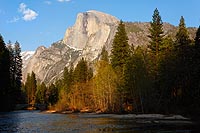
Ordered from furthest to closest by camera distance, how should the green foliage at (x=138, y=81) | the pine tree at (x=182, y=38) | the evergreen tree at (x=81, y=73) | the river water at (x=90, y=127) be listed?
the evergreen tree at (x=81, y=73)
the pine tree at (x=182, y=38)
the green foliage at (x=138, y=81)
the river water at (x=90, y=127)

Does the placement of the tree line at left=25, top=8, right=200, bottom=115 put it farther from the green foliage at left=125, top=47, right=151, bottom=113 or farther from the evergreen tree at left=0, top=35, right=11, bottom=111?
the evergreen tree at left=0, top=35, right=11, bottom=111

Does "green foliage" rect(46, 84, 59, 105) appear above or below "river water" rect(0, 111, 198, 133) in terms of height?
above

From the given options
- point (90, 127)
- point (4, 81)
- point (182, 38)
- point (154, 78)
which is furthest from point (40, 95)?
point (90, 127)

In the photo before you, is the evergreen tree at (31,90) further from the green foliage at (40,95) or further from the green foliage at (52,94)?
the green foliage at (52,94)

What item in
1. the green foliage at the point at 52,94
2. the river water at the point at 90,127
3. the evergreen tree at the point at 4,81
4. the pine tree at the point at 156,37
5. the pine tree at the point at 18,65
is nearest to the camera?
the river water at the point at 90,127

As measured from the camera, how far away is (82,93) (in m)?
90.7

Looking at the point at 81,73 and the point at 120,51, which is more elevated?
the point at 120,51

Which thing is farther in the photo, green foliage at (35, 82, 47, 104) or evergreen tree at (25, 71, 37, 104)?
evergreen tree at (25, 71, 37, 104)

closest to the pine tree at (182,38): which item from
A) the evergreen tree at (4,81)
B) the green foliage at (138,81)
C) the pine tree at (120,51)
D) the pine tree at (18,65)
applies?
the green foliage at (138,81)

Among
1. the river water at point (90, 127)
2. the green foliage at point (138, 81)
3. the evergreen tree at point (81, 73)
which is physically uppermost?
the evergreen tree at point (81, 73)

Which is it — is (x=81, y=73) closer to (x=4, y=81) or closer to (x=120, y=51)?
(x=120, y=51)

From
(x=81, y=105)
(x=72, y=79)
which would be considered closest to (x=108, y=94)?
(x=81, y=105)

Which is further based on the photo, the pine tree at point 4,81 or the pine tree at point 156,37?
the pine tree at point 156,37

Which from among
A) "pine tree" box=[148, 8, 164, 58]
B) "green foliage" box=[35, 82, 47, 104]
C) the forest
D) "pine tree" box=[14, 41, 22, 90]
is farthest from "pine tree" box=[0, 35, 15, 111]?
"green foliage" box=[35, 82, 47, 104]
